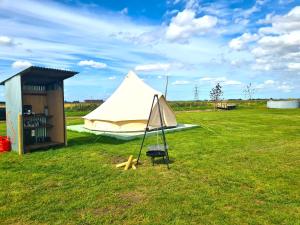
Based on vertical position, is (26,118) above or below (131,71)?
below

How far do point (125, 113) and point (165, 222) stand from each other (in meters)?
13.8

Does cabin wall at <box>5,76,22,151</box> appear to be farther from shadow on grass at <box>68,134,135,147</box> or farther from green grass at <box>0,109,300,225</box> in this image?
shadow on grass at <box>68,134,135,147</box>

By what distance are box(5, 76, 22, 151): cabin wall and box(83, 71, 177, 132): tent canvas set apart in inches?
278

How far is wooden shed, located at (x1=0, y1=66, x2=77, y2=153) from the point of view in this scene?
11.7 meters

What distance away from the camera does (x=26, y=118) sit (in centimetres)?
1277

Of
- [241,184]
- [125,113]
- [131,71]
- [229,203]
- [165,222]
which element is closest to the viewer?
[165,222]

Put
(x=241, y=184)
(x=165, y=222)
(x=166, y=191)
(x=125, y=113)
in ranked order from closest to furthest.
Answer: (x=165, y=222) → (x=166, y=191) → (x=241, y=184) → (x=125, y=113)

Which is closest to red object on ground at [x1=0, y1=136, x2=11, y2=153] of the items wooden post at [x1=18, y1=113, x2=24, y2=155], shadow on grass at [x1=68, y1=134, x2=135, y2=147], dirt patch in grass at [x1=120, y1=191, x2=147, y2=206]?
wooden post at [x1=18, y1=113, x2=24, y2=155]

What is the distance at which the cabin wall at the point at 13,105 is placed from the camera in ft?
38.3

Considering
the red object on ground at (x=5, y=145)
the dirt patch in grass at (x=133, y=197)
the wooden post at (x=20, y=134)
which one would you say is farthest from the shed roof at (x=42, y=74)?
the dirt patch in grass at (x=133, y=197)

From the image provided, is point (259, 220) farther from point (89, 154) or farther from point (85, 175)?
point (89, 154)

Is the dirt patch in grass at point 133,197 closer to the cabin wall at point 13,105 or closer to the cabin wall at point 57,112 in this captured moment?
the cabin wall at point 13,105

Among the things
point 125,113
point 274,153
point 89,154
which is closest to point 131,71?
point 125,113

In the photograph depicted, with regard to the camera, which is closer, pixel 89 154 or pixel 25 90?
pixel 89 154
